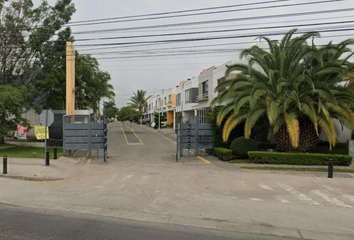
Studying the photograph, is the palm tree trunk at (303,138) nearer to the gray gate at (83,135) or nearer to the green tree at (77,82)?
the gray gate at (83,135)

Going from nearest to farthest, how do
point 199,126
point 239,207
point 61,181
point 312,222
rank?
1. point 312,222
2. point 239,207
3. point 61,181
4. point 199,126

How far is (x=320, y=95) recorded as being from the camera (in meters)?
13.8

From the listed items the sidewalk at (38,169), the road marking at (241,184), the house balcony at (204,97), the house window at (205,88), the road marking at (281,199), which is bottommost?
the road marking at (241,184)

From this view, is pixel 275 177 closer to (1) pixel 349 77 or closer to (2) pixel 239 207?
(2) pixel 239 207

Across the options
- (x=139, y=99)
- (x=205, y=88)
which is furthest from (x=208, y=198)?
(x=139, y=99)

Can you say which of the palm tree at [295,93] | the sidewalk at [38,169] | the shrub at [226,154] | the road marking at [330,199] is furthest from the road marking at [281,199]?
the sidewalk at [38,169]

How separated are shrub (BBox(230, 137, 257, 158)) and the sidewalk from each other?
8.65 m

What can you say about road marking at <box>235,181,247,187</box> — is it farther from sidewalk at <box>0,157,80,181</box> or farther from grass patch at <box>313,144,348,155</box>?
grass patch at <box>313,144,348,155</box>

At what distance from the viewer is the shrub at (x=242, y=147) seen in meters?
15.5

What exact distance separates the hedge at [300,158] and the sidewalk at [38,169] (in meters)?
9.29

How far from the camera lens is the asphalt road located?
5.04 metres

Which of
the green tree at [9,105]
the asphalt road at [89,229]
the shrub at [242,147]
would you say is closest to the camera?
the asphalt road at [89,229]

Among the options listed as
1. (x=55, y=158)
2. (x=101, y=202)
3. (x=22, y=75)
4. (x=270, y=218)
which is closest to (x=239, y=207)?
(x=270, y=218)

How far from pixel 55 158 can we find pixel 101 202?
8.78 m
